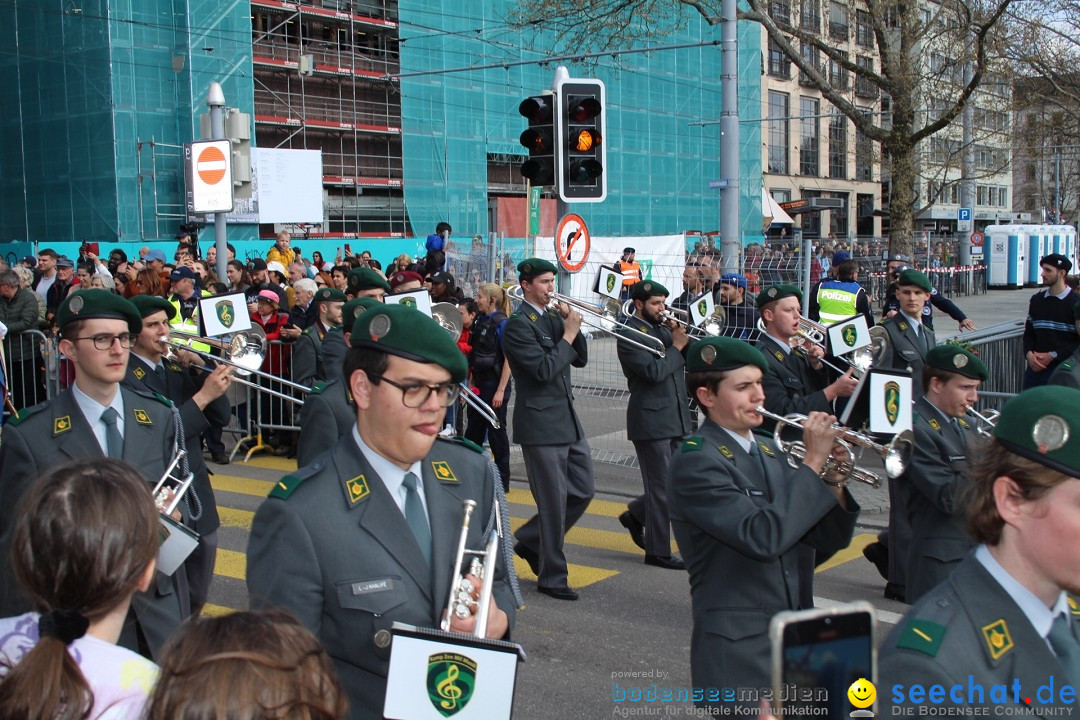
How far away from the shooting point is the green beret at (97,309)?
190 inches

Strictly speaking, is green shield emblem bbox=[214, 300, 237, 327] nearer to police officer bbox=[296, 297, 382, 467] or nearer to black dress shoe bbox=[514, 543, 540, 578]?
police officer bbox=[296, 297, 382, 467]

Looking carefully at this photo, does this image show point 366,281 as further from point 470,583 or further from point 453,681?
point 453,681

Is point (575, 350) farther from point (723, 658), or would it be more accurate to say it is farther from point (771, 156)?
point (771, 156)

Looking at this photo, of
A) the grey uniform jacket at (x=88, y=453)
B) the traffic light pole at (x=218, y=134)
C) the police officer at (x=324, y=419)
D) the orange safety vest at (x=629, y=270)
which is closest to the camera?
the grey uniform jacket at (x=88, y=453)

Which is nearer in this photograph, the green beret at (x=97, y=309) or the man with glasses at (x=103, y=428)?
the man with glasses at (x=103, y=428)

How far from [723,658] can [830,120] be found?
57.2 metres

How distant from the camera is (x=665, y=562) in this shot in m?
8.07

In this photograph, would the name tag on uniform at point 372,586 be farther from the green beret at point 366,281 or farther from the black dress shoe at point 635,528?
the black dress shoe at point 635,528

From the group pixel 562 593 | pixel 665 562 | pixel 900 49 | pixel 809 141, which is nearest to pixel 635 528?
pixel 665 562

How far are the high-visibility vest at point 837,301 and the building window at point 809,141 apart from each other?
47.0 metres

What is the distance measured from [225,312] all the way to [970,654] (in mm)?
6557

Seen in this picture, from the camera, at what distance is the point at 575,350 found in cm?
786

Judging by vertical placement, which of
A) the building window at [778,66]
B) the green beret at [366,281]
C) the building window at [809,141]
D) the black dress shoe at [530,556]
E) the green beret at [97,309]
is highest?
the building window at [778,66]

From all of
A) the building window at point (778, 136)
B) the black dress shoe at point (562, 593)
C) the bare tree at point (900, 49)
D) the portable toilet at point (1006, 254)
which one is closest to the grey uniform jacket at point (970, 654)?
the black dress shoe at point (562, 593)
